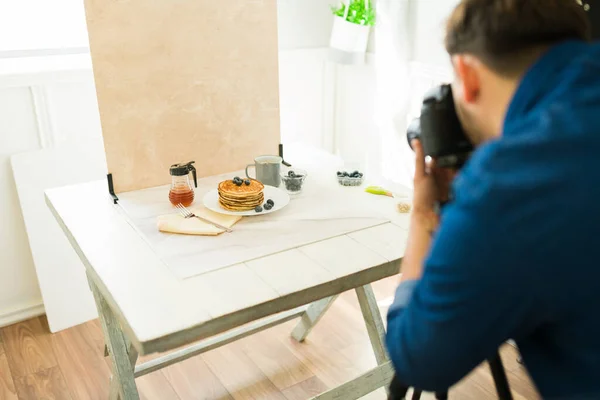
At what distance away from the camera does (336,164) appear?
2.07 m

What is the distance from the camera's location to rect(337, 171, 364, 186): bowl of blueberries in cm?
186

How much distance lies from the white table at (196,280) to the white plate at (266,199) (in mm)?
211

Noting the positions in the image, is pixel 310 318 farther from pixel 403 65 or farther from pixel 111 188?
pixel 403 65

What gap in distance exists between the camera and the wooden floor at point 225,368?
2199 millimetres

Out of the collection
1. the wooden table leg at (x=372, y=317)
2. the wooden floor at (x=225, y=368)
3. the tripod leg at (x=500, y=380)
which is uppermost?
the tripod leg at (x=500, y=380)

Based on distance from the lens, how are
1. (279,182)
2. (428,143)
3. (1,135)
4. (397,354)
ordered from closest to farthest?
(397,354)
(428,143)
(279,182)
(1,135)

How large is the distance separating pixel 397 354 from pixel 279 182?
1.04 metres

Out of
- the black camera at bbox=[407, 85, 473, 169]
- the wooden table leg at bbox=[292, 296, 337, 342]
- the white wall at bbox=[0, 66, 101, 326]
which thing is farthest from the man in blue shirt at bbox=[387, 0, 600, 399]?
the white wall at bbox=[0, 66, 101, 326]

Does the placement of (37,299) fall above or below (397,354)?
below

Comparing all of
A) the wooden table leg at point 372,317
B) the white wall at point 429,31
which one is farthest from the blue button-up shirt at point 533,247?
the white wall at point 429,31

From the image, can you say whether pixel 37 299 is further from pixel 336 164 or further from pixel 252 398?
pixel 336 164

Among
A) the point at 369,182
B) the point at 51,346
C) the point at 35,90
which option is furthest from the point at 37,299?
the point at 369,182

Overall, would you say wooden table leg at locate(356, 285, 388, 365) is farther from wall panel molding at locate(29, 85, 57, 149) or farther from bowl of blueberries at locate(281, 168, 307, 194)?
wall panel molding at locate(29, 85, 57, 149)

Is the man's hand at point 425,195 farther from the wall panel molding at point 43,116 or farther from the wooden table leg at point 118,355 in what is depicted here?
the wall panel molding at point 43,116
